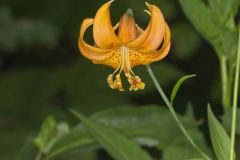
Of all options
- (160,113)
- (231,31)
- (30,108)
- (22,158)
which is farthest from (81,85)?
(231,31)

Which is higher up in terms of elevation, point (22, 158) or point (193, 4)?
point (193, 4)

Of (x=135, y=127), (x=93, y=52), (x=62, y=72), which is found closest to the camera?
(x=93, y=52)

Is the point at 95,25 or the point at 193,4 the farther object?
the point at 193,4

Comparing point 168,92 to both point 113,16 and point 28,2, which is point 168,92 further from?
point 28,2

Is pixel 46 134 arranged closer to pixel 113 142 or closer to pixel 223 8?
pixel 113 142

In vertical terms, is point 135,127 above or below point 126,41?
below

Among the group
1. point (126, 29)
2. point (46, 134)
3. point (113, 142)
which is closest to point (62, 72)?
point (46, 134)

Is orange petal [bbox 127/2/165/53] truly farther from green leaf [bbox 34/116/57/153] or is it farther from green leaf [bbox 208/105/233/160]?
green leaf [bbox 34/116/57/153]
